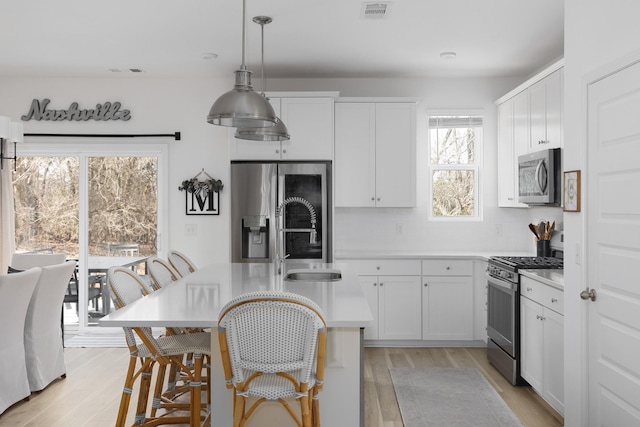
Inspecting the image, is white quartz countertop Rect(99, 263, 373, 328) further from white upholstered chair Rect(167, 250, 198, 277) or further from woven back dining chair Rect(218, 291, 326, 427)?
white upholstered chair Rect(167, 250, 198, 277)

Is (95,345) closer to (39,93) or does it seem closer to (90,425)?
(90,425)

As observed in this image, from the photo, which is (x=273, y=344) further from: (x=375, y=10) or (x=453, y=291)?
(x=453, y=291)

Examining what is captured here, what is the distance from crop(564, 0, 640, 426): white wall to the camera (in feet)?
8.79

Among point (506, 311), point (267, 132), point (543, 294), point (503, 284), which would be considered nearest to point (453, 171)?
point (503, 284)

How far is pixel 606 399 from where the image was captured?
8.84ft

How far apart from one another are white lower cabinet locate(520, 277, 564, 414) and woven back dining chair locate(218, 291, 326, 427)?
1.82 m

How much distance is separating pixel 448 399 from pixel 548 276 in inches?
42.6

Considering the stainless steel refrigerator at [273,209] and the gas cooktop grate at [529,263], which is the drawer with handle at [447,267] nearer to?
the gas cooktop grate at [529,263]

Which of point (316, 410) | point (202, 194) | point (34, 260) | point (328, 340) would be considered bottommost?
point (316, 410)

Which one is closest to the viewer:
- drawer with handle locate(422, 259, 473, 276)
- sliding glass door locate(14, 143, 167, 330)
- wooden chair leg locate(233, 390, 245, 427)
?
wooden chair leg locate(233, 390, 245, 427)

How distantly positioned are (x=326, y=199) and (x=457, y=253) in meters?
1.41

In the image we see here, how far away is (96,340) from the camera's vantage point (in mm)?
5496

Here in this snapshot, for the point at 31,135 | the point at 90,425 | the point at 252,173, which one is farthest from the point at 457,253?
the point at 31,135

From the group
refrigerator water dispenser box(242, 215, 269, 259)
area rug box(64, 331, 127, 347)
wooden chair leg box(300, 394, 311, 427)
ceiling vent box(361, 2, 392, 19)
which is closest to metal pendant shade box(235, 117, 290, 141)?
ceiling vent box(361, 2, 392, 19)
